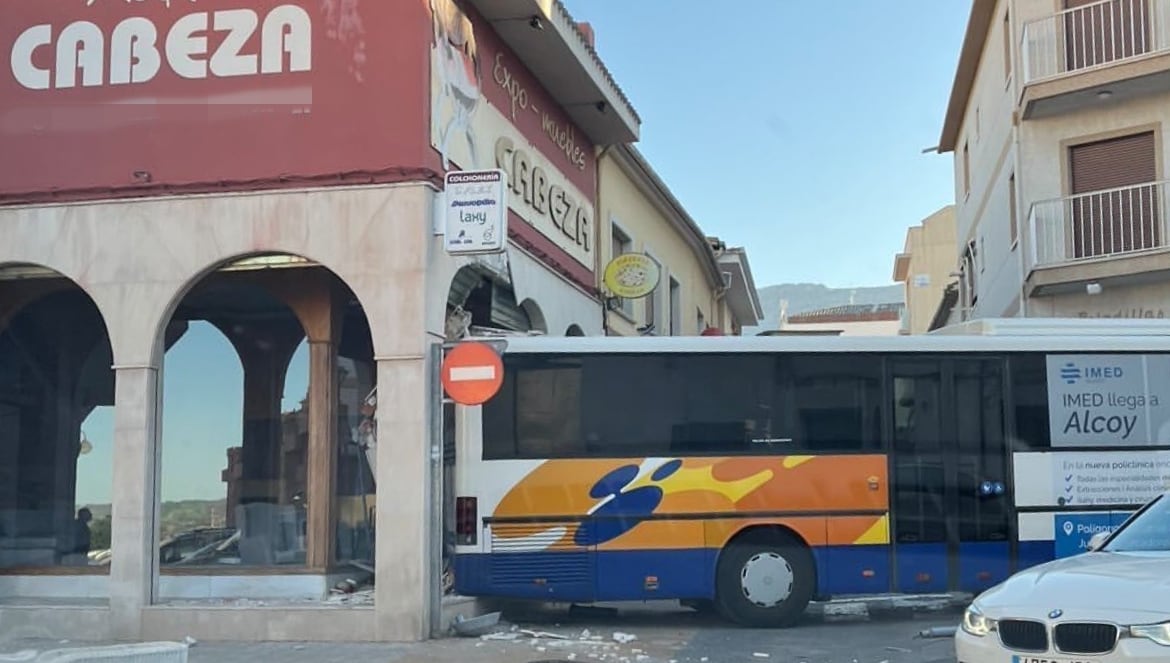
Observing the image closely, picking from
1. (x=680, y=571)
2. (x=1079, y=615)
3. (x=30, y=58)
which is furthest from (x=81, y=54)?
(x=1079, y=615)

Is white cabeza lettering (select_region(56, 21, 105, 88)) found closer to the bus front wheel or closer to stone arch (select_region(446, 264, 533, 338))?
stone arch (select_region(446, 264, 533, 338))

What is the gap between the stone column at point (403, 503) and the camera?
11016 mm

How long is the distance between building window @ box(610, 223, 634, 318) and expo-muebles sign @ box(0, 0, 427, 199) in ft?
29.6

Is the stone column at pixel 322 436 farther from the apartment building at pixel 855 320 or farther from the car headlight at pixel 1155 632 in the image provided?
the apartment building at pixel 855 320

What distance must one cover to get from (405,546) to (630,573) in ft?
6.82

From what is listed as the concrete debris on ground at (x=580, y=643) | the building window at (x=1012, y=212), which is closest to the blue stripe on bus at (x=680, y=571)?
the concrete debris on ground at (x=580, y=643)

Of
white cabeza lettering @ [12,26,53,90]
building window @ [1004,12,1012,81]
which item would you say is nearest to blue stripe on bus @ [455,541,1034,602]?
white cabeza lettering @ [12,26,53,90]

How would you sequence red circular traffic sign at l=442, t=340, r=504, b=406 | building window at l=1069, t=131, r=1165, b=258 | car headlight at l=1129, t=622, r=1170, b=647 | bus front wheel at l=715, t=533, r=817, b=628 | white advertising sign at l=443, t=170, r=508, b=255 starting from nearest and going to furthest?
car headlight at l=1129, t=622, r=1170, b=647 → red circular traffic sign at l=442, t=340, r=504, b=406 → white advertising sign at l=443, t=170, r=508, b=255 → bus front wheel at l=715, t=533, r=817, b=628 → building window at l=1069, t=131, r=1165, b=258

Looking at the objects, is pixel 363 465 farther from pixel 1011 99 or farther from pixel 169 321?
pixel 1011 99

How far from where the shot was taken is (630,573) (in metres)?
11.5

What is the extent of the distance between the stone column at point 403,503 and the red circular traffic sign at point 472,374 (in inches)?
13.4

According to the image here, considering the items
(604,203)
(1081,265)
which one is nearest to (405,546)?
(604,203)

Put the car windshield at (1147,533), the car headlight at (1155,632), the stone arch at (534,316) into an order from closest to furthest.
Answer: the car headlight at (1155,632) < the car windshield at (1147,533) < the stone arch at (534,316)

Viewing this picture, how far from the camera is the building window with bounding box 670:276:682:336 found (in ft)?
90.3
